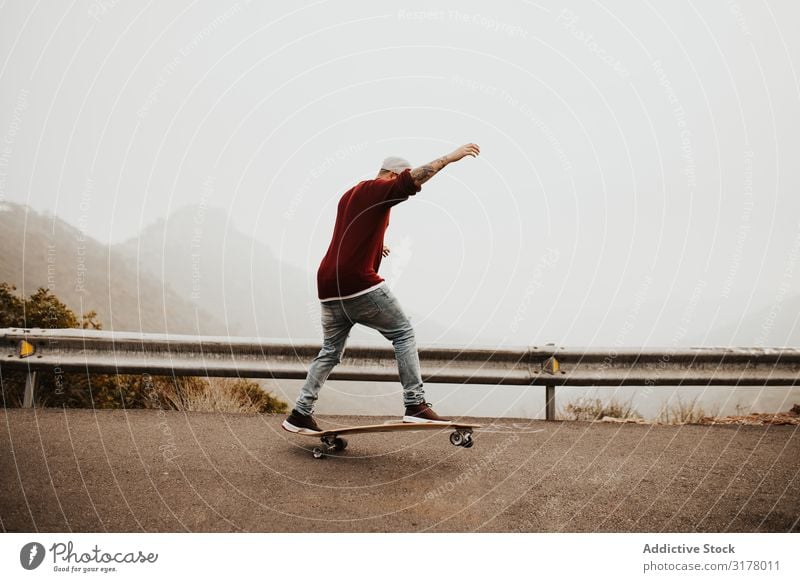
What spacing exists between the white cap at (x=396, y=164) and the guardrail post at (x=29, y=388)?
4.47m

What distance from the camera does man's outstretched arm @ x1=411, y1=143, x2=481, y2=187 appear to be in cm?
380

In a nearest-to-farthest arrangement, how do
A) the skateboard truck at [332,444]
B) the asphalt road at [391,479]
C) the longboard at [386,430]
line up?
the asphalt road at [391,479], the longboard at [386,430], the skateboard truck at [332,444]

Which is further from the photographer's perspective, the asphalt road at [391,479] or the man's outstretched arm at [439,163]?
the man's outstretched arm at [439,163]

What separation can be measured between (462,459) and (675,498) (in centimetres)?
152

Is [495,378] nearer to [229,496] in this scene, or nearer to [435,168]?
[435,168]

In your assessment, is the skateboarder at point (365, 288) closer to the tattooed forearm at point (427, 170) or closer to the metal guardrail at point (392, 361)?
the tattooed forearm at point (427, 170)

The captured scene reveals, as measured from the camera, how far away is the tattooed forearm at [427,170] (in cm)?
380

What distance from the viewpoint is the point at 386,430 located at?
13.4 ft

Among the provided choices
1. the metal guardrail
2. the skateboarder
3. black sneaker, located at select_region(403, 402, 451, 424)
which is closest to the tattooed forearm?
the skateboarder

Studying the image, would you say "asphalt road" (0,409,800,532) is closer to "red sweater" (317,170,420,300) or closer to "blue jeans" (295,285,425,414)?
"blue jeans" (295,285,425,414)

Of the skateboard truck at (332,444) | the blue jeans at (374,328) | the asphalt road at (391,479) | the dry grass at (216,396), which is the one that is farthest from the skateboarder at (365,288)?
the dry grass at (216,396)

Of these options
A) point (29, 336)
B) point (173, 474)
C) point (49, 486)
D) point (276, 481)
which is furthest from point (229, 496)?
point (29, 336)

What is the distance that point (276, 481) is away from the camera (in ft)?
12.0

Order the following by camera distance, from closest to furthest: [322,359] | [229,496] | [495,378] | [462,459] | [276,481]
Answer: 1. [229,496]
2. [276,481]
3. [462,459]
4. [322,359]
5. [495,378]
